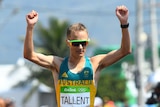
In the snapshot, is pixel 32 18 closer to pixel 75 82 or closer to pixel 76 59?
pixel 76 59

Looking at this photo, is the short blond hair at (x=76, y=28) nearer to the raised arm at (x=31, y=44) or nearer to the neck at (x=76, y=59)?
the neck at (x=76, y=59)

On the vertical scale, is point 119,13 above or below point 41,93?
above

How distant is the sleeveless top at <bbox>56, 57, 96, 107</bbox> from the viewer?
7172 mm

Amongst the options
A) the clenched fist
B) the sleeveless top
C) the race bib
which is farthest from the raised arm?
the clenched fist

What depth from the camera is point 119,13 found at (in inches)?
280

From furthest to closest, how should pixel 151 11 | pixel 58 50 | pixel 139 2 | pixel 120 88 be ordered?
pixel 120 88 → pixel 58 50 → pixel 151 11 → pixel 139 2

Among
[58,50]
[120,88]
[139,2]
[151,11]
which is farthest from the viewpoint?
[120,88]

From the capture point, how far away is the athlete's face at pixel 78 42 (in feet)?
23.3

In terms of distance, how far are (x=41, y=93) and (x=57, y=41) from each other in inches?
181

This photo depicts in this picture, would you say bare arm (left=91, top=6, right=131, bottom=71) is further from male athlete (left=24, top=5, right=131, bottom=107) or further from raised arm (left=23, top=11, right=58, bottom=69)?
raised arm (left=23, top=11, right=58, bottom=69)

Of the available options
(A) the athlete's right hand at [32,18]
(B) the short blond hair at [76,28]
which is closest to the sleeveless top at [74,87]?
(B) the short blond hair at [76,28]

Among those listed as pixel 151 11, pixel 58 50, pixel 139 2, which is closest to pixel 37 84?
pixel 58 50

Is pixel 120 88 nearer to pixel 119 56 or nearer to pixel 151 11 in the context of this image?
pixel 151 11

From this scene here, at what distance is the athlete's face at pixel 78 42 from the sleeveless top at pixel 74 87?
163mm
